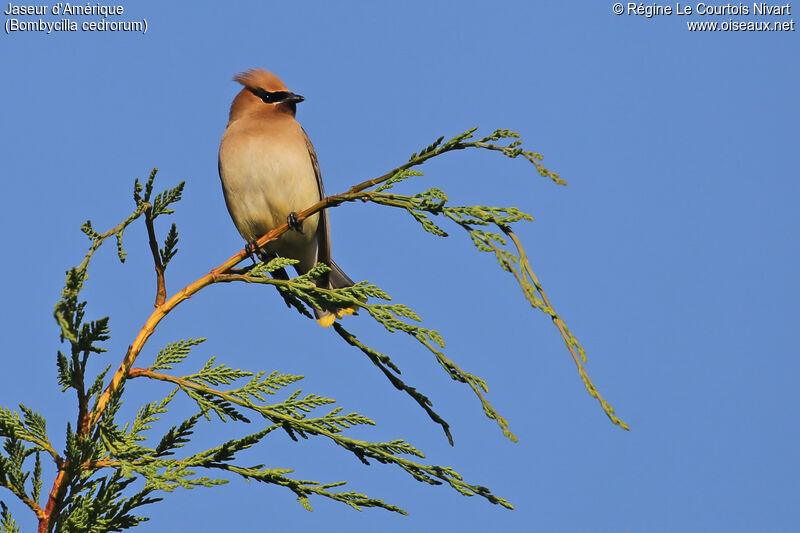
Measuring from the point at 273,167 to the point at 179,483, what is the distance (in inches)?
119

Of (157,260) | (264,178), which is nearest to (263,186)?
(264,178)

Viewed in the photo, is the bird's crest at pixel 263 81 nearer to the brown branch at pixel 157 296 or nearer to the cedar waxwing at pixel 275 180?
the cedar waxwing at pixel 275 180

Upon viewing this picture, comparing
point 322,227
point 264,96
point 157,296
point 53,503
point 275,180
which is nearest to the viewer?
point 53,503

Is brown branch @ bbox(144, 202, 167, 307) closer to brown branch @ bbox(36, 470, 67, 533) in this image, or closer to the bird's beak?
brown branch @ bbox(36, 470, 67, 533)

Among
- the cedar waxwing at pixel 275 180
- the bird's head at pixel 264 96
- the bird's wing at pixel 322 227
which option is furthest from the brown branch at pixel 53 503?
the bird's head at pixel 264 96

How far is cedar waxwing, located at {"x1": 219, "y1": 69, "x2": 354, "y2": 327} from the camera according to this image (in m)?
5.40

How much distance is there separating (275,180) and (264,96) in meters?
0.90

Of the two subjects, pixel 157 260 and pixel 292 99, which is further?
pixel 292 99

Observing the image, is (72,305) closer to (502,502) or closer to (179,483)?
(179,483)

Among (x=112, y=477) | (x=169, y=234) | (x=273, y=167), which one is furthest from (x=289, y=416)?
(x=273, y=167)

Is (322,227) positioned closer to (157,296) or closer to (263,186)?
(263,186)

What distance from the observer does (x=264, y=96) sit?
19.8ft

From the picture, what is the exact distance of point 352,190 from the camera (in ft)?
10.3

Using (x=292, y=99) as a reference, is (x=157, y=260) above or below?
below
